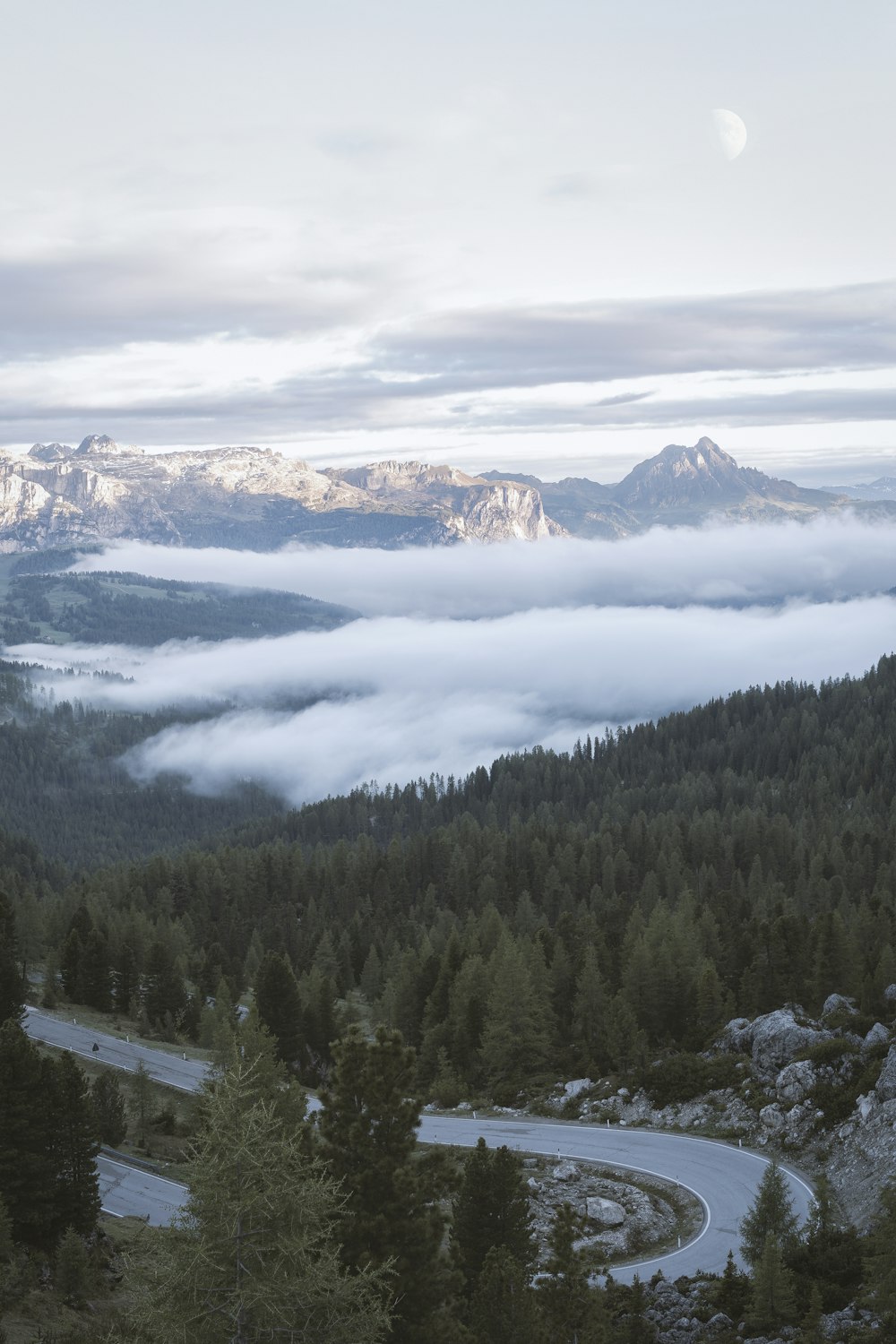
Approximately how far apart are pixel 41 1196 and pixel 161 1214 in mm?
12156

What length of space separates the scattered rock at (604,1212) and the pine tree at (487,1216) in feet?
49.8

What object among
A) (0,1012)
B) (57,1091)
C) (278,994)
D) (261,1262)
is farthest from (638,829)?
(261,1262)

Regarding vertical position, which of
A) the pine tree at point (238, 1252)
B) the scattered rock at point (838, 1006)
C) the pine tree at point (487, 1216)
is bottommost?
the scattered rock at point (838, 1006)

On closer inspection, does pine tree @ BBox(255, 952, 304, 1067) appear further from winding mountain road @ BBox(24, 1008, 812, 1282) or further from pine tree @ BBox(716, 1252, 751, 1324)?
pine tree @ BBox(716, 1252, 751, 1324)

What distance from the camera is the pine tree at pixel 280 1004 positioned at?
9631 centimetres

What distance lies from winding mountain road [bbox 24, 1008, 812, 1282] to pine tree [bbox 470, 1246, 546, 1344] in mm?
17337

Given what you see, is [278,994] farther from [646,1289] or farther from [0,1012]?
[646,1289]

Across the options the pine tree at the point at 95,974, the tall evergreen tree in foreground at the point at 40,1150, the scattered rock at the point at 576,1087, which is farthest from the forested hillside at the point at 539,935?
the tall evergreen tree in foreground at the point at 40,1150

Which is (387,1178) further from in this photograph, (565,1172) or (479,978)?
(479,978)

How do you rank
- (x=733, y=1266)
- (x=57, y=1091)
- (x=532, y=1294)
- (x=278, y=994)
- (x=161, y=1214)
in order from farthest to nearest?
(x=278, y=994) < (x=161, y=1214) < (x=57, y=1091) < (x=733, y=1266) < (x=532, y=1294)

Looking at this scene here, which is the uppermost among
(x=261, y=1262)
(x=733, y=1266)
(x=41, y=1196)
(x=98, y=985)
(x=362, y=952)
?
(x=261, y=1262)

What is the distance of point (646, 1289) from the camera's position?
48188 millimetres

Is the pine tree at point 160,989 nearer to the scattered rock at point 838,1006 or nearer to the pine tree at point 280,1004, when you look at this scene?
the pine tree at point 280,1004

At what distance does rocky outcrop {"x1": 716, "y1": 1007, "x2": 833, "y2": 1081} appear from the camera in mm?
73875
